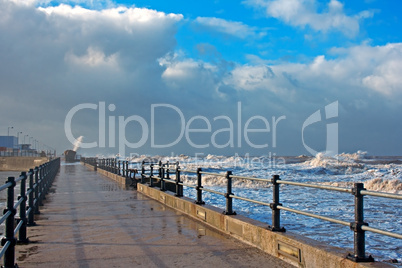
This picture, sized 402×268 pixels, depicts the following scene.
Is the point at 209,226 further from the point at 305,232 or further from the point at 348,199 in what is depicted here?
the point at 348,199

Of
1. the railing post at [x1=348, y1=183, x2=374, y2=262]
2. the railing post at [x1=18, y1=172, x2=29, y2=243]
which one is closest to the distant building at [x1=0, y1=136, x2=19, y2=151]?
the railing post at [x1=18, y1=172, x2=29, y2=243]

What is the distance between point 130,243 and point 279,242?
2598 mm

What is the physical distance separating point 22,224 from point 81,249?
1237 mm

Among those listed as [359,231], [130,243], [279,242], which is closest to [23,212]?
[130,243]

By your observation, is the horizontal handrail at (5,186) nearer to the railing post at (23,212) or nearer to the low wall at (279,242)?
the railing post at (23,212)

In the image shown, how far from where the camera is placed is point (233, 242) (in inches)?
279

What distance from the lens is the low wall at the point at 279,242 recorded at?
497 cm

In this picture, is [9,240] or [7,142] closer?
[9,240]

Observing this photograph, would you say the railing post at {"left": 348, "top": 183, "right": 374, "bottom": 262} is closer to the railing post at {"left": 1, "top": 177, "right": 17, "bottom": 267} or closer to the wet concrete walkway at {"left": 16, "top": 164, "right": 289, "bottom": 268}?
the wet concrete walkway at {"left": 16, "top": 164, "right": 289, "bottom": 268}

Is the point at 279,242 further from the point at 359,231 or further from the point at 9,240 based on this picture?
the point at 9,240

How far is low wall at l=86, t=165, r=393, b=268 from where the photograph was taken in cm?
497

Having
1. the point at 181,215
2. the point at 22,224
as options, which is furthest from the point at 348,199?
the point at 22,224

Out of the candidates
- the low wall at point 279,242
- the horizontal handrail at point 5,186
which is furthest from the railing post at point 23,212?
the low wall at point 279,242

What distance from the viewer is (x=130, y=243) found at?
22.9 feet
